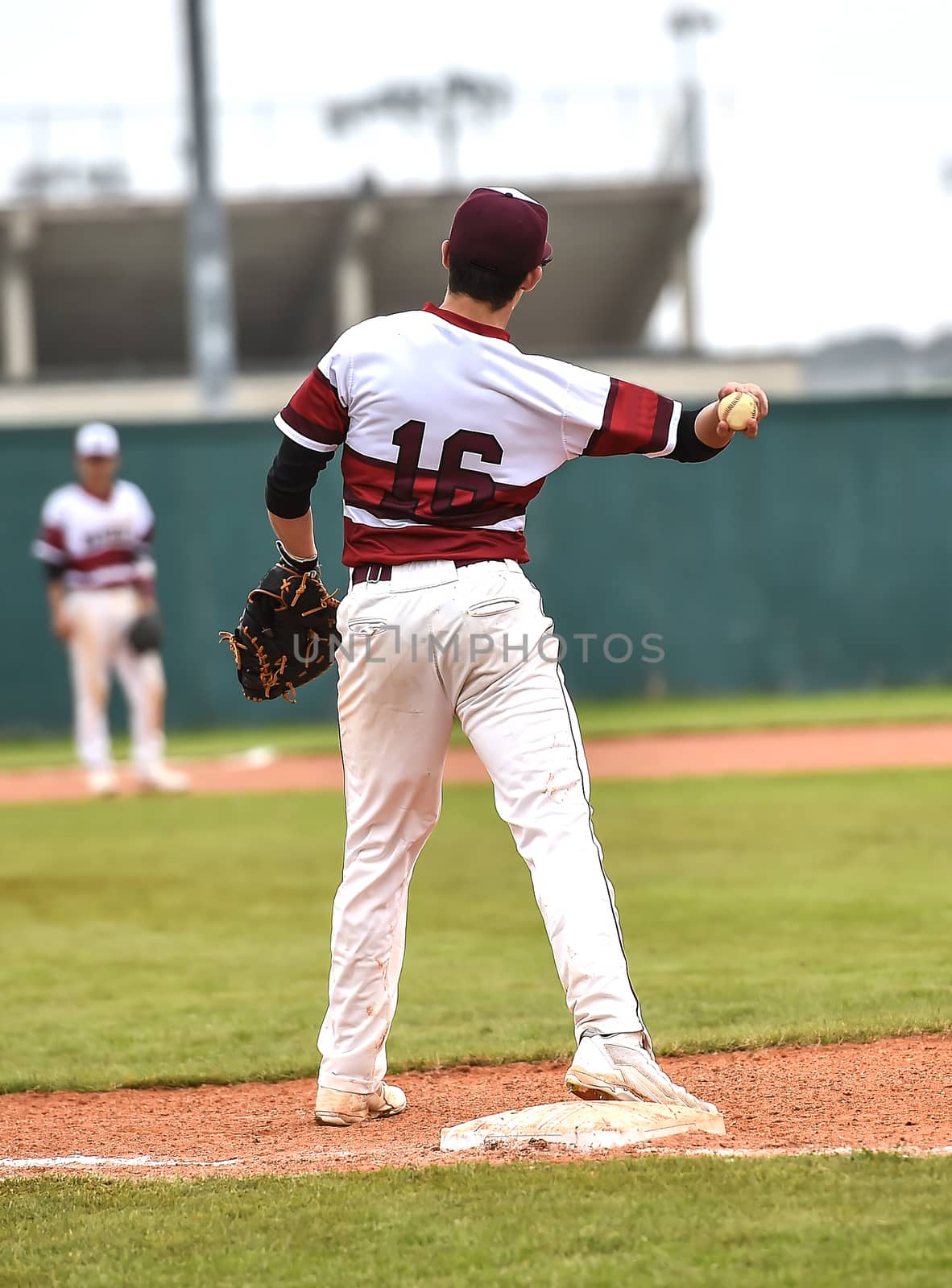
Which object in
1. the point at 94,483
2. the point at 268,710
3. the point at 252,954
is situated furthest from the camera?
the point at 268,710

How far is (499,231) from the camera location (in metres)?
3.65

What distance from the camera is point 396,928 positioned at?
3945 millimetres

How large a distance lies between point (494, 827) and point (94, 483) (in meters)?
3.51

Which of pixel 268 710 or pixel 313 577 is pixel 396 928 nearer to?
pixel 313 577

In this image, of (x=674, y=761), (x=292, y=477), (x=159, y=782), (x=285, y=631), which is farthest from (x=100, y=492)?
(x=292, y=477)

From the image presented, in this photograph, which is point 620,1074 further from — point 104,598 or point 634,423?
point 104,598

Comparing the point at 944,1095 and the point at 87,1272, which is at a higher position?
the point at 87,1272

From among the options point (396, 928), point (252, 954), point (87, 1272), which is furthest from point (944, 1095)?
point (252, 954)

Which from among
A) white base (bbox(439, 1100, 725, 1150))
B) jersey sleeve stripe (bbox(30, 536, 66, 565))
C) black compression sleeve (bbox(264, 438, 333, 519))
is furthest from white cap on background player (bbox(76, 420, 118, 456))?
white base (bbox(439, 1100, 725, 1150))

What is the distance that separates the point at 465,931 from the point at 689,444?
319cm

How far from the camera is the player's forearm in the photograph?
12.8ft

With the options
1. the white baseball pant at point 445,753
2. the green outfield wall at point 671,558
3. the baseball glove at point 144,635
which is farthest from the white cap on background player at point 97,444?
the white baseball pant at point 445,753

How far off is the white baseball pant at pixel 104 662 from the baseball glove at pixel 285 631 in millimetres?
6838

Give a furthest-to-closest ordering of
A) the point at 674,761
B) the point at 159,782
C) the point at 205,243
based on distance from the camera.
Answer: the point at 205,243, the point at 674,761, the point at 159,782
